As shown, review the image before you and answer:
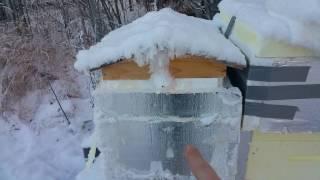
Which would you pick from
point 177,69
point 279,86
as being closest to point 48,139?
point 177,69

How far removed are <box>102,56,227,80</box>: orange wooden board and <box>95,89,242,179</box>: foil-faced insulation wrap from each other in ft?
0.24

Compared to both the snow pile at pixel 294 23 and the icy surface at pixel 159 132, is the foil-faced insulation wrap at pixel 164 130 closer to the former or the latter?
the icy surface at pixel 159 132

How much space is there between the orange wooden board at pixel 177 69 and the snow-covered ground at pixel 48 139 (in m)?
2.51

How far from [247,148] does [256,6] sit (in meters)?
0.65

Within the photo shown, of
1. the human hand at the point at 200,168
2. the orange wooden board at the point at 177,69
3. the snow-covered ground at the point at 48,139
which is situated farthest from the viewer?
the snow-covered ground at the point at 48,139

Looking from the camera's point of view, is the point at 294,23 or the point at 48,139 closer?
the point at 294,23

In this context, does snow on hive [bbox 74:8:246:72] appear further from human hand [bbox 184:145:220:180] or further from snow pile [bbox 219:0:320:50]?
human hand [bbox 184:145:220:180]

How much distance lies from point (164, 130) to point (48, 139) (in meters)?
3.09

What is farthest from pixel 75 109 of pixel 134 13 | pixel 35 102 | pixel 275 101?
pixel 275 101

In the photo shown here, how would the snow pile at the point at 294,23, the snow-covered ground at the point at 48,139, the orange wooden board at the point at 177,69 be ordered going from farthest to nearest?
the snow-covered ground at the point at 48,139 < the orange wooden board at the point at 177,69 < the snow pile at the point at 294,23

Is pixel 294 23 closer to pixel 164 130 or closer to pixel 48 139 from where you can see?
pixel 164 130

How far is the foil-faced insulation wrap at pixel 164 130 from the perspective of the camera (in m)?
1.46

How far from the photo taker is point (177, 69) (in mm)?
1444

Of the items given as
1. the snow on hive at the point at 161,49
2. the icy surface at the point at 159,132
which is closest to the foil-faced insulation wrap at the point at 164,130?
the icy surface at the point at 159,132
